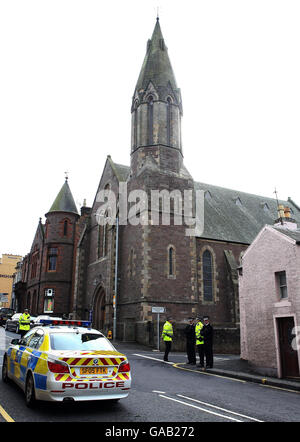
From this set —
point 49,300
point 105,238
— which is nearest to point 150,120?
point 105,238

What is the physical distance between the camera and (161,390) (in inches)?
354

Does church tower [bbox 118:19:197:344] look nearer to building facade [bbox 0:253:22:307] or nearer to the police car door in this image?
the police car door

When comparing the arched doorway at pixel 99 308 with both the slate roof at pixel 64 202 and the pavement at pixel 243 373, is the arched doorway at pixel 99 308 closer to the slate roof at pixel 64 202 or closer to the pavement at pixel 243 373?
the slate roof at pixel 64 202

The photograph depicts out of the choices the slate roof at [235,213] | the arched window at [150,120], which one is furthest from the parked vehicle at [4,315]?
the arched window at [150,120]

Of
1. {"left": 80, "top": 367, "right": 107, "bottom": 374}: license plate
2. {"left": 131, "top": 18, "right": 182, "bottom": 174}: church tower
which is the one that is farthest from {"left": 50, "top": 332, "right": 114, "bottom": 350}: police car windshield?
{"left": 131, "top": 18, "right": 182, "bottom": 174}: church tower

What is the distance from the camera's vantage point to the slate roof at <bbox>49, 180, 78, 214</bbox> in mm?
40594

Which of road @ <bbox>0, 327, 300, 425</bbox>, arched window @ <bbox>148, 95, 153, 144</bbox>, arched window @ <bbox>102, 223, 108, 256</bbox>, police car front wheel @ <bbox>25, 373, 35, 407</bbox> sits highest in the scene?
arched window @ <bbox>148, 95, 153, 144</bbox>

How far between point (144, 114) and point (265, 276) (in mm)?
19103

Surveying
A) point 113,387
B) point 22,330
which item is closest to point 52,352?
point 113,387

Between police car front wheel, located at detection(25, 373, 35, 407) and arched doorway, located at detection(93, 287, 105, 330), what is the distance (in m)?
22.9

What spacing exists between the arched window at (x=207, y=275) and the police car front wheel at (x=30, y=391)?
22.0 meters

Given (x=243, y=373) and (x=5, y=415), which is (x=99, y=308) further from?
(x=5, y=415)

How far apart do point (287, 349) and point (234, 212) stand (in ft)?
77.9

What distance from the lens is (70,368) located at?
6.42m
